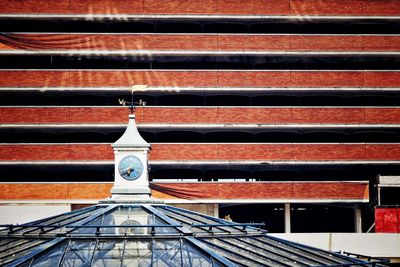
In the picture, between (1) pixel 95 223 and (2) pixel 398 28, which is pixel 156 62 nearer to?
(2) pixel 398 28

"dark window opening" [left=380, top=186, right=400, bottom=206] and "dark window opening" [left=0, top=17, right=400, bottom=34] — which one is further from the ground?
"dark window opening" [left=0, top=17, right=400, bottom=34]

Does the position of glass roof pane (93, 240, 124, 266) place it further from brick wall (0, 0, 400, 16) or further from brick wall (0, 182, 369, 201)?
brick wall (0, 0, 400, 16)

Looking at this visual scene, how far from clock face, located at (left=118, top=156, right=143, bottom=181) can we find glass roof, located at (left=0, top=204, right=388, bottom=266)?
133 cm

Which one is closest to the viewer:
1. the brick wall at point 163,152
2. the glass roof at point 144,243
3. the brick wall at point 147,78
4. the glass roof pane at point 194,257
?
the glass roof pane at point 194,257

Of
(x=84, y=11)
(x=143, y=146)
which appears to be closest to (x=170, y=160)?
(x=84, y=11)

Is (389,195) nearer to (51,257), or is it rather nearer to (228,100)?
(228,100)

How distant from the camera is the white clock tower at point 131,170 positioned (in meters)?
25.6

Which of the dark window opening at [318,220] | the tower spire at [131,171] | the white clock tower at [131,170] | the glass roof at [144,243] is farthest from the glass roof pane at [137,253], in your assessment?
the dark window opening at [318,220]

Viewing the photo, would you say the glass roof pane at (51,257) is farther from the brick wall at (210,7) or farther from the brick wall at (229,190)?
the brick wall at (210,7)

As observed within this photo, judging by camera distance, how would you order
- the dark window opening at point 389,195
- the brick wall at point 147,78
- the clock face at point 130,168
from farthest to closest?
the dark window opening at point 389,195, the brick wall at point 147,78, the clock face at point 130,168

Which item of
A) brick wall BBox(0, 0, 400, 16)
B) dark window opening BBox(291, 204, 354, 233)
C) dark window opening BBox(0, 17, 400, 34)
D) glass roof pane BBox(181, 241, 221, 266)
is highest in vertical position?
brick wall BBox(0, 0, 400, 16)

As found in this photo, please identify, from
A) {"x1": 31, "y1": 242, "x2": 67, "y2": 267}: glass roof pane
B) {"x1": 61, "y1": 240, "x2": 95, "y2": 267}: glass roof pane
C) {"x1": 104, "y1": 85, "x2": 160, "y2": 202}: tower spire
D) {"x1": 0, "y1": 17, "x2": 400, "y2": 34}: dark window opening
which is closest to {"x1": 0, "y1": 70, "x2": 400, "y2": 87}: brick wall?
{"x1": 0, "y1": 17, "x2": 400, "y2": 34}: dark window opening

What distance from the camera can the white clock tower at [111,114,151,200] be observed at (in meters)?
25.6

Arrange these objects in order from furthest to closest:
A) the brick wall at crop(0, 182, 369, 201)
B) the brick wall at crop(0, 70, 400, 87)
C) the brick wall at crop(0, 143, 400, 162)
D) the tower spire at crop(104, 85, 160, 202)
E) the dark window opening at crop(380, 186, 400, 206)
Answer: the dark window opening at crop(380, 186, 400, 206) → the brick wall at crop(0, 70, 400, 87) → the brick wall at crop(0, 143, 400, 162) → the brick wall at crop(0, 182, 369, 201) → the tower spire at crop(104, 85, 160, 202)
